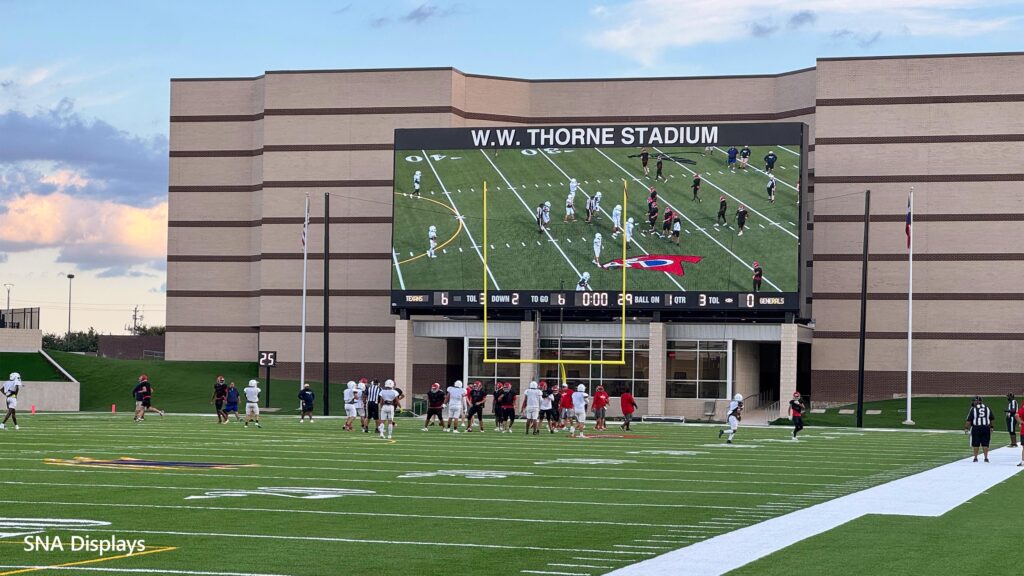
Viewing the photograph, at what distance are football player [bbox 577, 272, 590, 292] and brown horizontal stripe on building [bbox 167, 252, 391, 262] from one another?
13804mm

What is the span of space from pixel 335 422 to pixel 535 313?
14384 millimetres

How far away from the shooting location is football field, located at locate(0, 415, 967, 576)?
1276 centimetres

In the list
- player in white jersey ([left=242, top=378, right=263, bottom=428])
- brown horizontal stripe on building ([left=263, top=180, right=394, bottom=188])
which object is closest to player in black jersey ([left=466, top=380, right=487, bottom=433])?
player in white jersey ([left=242, top=378, right=263, bottom=428])

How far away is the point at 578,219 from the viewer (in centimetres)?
5769

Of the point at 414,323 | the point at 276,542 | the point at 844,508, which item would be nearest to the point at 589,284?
the point at 414,323

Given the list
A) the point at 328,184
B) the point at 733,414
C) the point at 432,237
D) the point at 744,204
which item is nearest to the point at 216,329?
the point at 328,184

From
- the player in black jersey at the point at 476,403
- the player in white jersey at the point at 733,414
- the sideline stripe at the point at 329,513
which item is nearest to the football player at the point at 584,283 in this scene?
the player in black jersey at the point at 476,403

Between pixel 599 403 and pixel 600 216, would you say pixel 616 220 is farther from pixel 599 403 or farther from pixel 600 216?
pixel 599 403

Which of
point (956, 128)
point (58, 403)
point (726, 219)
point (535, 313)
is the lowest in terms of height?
point (58, 403)

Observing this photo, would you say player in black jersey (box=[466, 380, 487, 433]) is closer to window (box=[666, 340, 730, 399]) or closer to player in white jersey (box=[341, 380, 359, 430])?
player in white jersey (box=[341, 380, 359, 430])

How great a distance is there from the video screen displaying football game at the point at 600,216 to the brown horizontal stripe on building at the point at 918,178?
9.05 metres

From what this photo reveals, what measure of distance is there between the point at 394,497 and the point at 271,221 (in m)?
53.0

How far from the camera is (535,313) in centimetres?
5969

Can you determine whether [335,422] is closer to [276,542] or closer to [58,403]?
[58,403]
